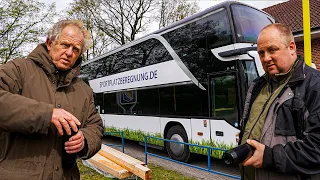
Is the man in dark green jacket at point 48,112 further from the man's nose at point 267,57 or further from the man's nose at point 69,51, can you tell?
the man's nose at point 267,57

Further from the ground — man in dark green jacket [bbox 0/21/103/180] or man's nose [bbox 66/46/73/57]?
man's nose [bbox 66/46/73/57]

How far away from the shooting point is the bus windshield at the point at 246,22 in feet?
21.0

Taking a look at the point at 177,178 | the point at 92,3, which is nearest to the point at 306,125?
the point at 177,178

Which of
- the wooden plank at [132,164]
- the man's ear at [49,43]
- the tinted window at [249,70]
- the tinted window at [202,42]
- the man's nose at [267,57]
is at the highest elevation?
the tinted window at [202,42]

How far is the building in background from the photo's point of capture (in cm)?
1348

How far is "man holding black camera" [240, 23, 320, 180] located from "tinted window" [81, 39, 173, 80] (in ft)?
20.9

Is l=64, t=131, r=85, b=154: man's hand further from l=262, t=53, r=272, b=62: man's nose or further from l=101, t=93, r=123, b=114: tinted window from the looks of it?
l=101, t=93, r=123, b=114: tinted window

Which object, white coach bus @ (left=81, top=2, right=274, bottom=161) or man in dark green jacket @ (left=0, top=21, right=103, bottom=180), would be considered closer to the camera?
man in dark green jacket @ (left=0, top=21, right=103, bottom=180)

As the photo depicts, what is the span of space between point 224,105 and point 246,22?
7.54 ft

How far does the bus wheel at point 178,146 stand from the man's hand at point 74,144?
614 centimetres

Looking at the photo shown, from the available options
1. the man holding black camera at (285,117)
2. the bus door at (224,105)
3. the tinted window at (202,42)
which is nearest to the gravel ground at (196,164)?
the bus door at (224,105)

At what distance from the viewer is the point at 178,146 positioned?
25.5 ft

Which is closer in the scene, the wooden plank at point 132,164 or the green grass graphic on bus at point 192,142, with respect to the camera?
the wooden plank at point 132,164

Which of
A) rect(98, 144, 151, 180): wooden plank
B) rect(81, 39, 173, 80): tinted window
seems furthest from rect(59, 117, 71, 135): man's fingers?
rect(81, 39, 173, 80): tinted window
